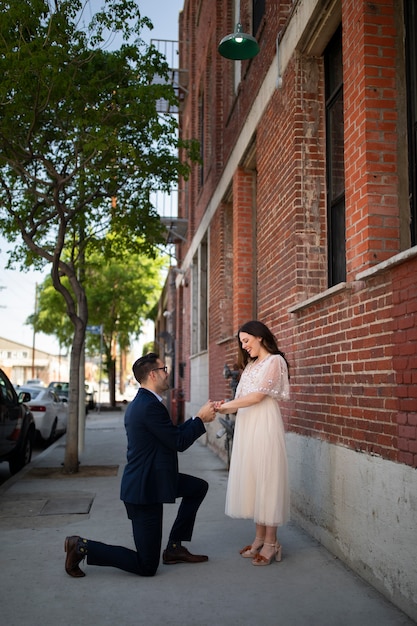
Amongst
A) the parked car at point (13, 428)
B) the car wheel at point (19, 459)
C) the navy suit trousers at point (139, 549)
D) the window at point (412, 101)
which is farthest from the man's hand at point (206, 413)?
the car wheel at point (19, 459)

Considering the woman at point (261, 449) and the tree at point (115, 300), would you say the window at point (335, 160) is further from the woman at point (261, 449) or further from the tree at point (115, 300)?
the tree at point (115, 300)

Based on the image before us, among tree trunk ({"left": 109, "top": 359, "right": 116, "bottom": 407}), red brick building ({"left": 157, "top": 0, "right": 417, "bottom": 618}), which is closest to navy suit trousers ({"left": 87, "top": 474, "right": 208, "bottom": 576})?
red brick building ({"left": 157, "top": 0, "right": 417, "bottom": 618})

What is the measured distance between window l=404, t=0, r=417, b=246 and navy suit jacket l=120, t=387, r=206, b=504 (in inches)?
84.2

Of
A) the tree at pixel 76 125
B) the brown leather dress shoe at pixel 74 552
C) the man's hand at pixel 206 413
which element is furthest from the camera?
the tree at pixel 76 125

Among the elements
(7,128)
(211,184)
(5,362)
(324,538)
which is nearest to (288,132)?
(324,538)

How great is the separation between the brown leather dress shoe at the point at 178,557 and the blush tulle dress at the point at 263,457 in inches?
18.2

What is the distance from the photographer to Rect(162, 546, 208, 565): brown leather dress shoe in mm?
4980

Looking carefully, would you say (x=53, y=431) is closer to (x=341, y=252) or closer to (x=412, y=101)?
(x=341, y=252)

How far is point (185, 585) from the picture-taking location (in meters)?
4.47

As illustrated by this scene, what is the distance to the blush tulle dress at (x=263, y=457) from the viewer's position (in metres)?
4.77

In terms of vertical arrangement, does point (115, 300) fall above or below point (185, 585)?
above

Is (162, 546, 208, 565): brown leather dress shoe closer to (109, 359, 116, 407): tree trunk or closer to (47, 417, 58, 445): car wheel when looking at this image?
(47, 417, 58, 445): car wheel

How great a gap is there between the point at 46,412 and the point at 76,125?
7.12 metres

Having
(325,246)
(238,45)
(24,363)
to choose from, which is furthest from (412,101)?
(24,363)
